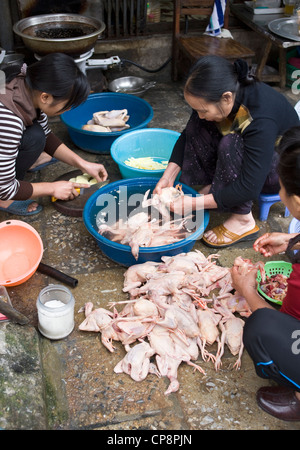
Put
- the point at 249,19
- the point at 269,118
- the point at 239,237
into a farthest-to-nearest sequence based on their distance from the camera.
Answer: the point at 249,19, the point at 239,237, the point at 269,118

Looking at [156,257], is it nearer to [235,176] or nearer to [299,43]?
[235,176]

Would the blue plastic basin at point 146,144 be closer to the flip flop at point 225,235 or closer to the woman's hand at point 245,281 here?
the flip flop at point 225,235

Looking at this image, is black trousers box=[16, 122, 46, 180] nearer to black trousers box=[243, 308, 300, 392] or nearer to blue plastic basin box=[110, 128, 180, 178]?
blue plastic basin box=[110, 128, 180, 178]

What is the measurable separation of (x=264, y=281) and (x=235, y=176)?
2.18 ft

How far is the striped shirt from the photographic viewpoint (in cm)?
252

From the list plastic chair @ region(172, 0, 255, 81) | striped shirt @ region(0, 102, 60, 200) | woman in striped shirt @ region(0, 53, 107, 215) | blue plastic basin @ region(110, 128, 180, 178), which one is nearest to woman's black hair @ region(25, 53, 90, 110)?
woman in striped shirt @ region(0, 53, 107, 215)

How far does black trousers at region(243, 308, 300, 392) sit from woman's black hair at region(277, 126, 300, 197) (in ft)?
1.78

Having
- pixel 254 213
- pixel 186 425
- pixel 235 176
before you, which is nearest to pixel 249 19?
pixel 254 213

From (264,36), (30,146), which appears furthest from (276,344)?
(264,36)

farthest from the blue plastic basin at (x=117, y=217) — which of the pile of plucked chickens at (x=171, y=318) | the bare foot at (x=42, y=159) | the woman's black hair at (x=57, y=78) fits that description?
the bare foot at (x=42, y=159)

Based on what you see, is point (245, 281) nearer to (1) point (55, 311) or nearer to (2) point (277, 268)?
(2) point (277, 268)

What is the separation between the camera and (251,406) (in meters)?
2.06

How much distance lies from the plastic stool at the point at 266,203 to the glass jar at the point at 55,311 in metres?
1.58

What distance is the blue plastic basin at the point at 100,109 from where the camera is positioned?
12.6 ft
